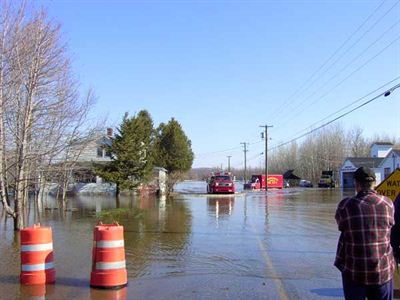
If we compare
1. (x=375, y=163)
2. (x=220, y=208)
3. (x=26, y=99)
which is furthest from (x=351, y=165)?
(x=26, y=99)

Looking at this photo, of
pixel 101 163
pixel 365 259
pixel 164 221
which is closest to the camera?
pixel 365 259

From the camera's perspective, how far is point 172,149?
64000 mm

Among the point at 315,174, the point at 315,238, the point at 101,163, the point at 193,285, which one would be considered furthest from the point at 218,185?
the point at 315,174

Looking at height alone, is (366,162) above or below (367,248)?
above

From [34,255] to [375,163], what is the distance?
73981mm

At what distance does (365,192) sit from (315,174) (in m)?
113

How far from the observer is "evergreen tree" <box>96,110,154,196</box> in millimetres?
42438

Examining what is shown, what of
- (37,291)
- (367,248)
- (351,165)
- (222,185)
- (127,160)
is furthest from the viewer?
(351,165)

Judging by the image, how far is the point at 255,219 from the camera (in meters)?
20.6

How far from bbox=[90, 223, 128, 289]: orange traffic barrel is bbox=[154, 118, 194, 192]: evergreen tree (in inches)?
2130

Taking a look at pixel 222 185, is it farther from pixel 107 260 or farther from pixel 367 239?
pixel 367 239

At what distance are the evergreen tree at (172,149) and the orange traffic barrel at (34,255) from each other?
53866 mm

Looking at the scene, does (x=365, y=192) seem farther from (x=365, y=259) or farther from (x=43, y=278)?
(x=43, y=278)

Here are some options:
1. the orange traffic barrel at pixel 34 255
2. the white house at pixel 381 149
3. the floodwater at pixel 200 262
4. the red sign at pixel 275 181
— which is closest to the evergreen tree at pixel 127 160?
the floodwater at pixel 200 262
